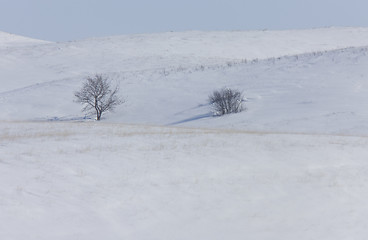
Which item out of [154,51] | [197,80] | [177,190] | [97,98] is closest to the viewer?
[177,190]

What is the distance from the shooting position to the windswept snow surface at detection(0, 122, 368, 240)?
10.3 m

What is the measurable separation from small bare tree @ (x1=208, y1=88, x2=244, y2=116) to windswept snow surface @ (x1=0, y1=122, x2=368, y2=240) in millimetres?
24678

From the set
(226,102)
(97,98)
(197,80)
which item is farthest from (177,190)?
(197,80)

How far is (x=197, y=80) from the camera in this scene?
53875mm

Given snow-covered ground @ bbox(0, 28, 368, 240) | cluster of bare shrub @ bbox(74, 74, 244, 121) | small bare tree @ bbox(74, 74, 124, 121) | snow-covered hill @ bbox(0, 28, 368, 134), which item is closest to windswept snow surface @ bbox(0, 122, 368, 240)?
snow-covered ground @ bbox(0, 28, 368, 240)

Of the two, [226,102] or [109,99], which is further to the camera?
[109,99]

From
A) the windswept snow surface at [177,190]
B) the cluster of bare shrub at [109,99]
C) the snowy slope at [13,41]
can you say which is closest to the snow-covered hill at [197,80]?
the cluster of bare shrub at [109,99]

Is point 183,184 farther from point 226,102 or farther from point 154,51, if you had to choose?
point 154,51

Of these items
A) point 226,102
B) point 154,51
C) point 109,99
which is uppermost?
point 154,51

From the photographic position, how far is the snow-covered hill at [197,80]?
38.1 m

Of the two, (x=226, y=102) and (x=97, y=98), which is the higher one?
(x=97, y=98)

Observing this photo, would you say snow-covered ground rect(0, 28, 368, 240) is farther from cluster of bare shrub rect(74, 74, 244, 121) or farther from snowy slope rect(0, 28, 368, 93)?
snowy slope rect(0, 28, 368, 93)

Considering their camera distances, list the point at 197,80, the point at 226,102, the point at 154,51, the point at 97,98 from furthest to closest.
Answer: the point at 154,51 → the point at 197,80 → the point at 97,98 → the point at 226,102

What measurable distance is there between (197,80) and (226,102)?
1238 centimetres
